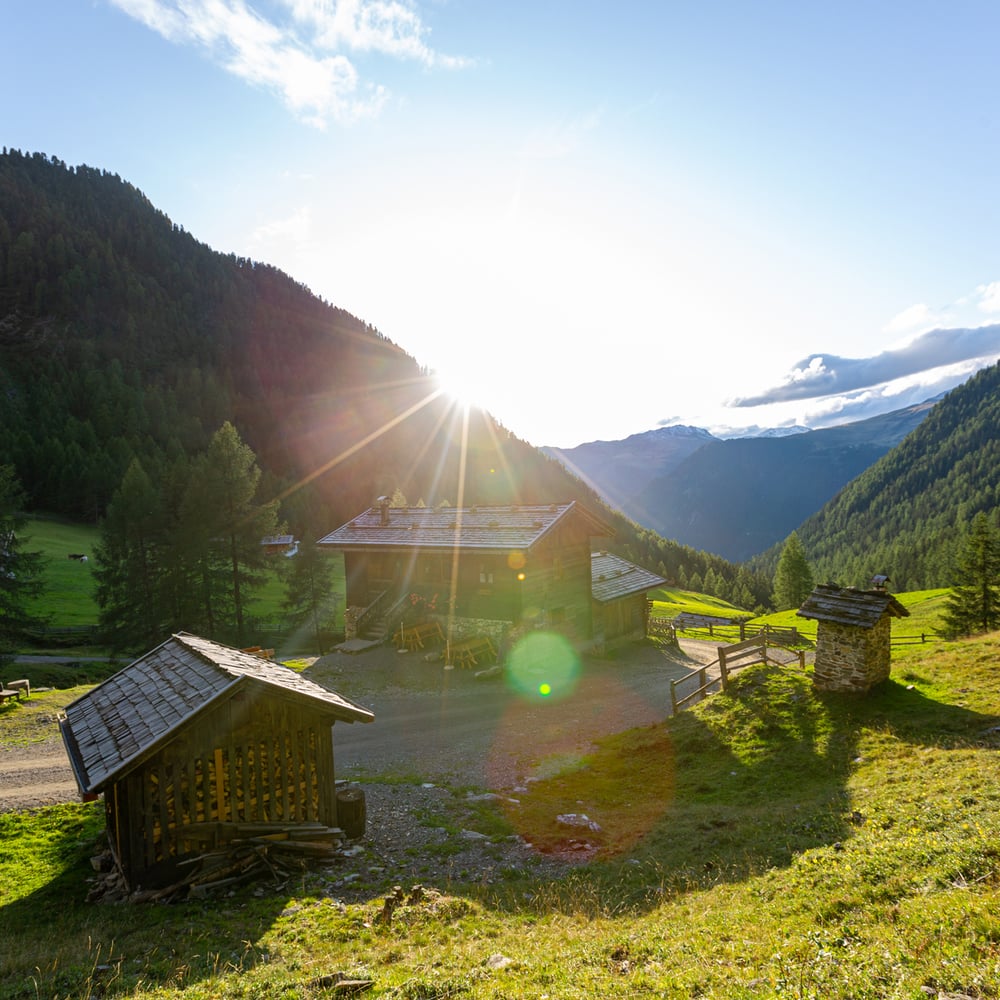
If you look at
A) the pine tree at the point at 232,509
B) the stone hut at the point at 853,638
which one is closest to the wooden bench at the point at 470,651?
the pine tree at the point at 232,509

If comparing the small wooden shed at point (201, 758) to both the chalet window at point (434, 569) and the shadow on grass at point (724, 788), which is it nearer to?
the shadow on grass at point (724, 788)

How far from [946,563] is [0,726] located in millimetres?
136485

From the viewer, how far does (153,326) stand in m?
160

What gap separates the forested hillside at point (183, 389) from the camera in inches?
4291

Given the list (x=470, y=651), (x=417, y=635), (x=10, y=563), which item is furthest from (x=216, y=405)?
(x=470, y=651)

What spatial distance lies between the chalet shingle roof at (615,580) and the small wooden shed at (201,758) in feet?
81.1

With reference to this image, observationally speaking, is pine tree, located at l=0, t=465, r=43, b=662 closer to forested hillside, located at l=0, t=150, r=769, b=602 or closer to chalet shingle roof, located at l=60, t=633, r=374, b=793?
chalet shingle roof, located at l=60, t=633, r=374, b=793

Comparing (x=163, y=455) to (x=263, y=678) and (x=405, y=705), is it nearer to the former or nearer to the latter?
(x=405, y=705)

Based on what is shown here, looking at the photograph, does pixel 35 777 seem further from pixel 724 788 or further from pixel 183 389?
pixel 183 389

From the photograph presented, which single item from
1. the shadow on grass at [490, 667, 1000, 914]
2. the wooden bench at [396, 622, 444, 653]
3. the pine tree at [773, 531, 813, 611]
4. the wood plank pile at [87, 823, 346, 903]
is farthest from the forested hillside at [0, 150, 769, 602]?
the wood plank pile at [87, 823, 346, 903]

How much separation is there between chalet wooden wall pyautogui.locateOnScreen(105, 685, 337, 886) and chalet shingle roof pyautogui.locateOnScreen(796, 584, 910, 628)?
1369 centimetres

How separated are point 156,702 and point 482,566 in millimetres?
20674

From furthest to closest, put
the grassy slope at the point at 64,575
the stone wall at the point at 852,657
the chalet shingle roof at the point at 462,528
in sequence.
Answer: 1. the grassy slope at the point at 64,575
2. the chalet shingle roof at the point at 462,528
3. the stone wall at the point at 852,657

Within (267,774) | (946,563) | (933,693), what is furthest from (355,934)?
(946,563)
